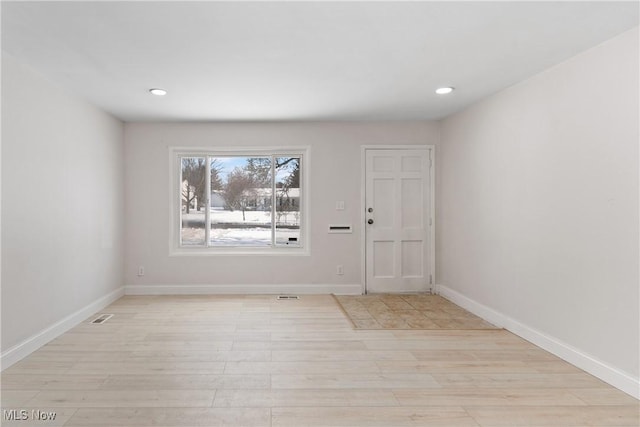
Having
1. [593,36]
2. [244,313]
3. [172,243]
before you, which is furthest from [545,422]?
[172,243]

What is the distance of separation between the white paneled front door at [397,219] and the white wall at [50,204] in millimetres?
3204

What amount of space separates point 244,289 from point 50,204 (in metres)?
2.45

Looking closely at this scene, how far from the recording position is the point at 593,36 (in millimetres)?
2477

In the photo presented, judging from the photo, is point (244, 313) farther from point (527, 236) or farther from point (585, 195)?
point (585, 195)

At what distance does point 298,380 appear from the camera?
98.9 inches

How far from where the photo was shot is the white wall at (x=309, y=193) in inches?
194

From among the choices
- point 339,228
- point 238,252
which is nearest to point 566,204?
point 339,228

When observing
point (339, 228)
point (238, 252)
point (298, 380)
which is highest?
point (339, 228)

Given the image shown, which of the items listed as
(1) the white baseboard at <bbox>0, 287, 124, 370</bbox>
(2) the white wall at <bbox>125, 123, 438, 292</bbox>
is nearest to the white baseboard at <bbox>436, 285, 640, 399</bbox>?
(2) the white wall at <bbox>125, 123, 438, 292</bbox>

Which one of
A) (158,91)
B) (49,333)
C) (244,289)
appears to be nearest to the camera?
(49,333)

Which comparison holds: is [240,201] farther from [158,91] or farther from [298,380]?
[298,380]

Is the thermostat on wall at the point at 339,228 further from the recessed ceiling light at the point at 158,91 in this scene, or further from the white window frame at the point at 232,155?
the recessed ceiling light at the point at 158,91

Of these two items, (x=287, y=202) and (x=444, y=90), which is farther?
(x=287, y=202)

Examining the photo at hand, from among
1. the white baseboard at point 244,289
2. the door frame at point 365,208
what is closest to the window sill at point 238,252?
the white baseboard at point 244,289
